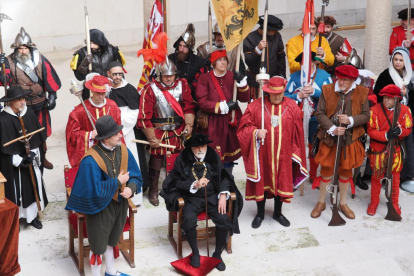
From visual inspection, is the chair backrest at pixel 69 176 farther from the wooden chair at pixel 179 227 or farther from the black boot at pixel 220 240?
the black boot at pixel 220 240

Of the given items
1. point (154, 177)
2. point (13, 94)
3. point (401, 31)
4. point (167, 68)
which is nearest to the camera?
point (13, 94)

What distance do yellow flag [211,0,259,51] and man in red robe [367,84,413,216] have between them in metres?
1.71

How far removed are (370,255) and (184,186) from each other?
82.5 inches

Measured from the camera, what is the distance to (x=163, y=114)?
27.2ft

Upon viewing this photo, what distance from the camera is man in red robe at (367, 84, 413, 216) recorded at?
7.91 m

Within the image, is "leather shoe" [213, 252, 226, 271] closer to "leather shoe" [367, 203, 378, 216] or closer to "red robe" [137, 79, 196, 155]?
"red robe" [137, 79, 196, 155]

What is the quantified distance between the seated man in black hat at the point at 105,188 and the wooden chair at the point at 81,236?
15 centimetres

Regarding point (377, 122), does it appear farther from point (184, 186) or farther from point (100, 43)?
point (100, 43)

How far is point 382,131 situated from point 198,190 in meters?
2.32

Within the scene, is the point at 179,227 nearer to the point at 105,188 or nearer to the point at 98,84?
the point at 105,188

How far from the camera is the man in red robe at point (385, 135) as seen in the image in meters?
7.91

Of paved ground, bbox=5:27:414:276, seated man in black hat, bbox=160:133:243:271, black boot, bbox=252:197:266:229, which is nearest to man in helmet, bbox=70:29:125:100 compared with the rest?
paved ground, bbox=5:27:414:276

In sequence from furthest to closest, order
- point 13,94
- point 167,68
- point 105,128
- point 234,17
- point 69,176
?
point 167,68 < point 234,17 < point 13,94 < point 69,176 < point 105,128

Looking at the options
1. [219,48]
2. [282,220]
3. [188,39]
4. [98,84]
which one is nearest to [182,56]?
[188,39]
